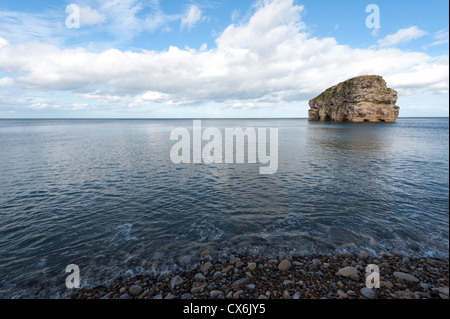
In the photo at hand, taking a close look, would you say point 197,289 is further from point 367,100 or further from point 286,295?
point 367,100

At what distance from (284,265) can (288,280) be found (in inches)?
34.8

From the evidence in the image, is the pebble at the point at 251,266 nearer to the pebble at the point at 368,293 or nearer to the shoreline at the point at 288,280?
the shoreline at the point at 288,280

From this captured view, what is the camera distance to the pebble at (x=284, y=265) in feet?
29.0

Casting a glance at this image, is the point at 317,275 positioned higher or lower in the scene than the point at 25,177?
lower

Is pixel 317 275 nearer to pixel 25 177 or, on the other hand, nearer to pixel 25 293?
pixel 25 293

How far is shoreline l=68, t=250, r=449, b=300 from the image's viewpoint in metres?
7.48

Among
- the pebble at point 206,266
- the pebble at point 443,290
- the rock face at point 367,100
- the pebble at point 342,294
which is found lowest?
the pebble at point 206,266

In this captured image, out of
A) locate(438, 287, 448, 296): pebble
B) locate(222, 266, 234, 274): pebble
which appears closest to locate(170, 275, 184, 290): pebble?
locate(222, 266, 234, 274): pebble

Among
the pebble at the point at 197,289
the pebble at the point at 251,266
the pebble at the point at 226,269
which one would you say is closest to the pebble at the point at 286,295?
the pebble at the point at 251,266

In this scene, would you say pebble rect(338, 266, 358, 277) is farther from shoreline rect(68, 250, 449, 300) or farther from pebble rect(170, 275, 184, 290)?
pebble rect(170, 275, 184, 290)

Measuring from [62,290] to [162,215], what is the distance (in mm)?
6884

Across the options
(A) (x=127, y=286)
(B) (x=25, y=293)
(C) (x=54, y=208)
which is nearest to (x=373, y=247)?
(A) (x=127, y=286)
